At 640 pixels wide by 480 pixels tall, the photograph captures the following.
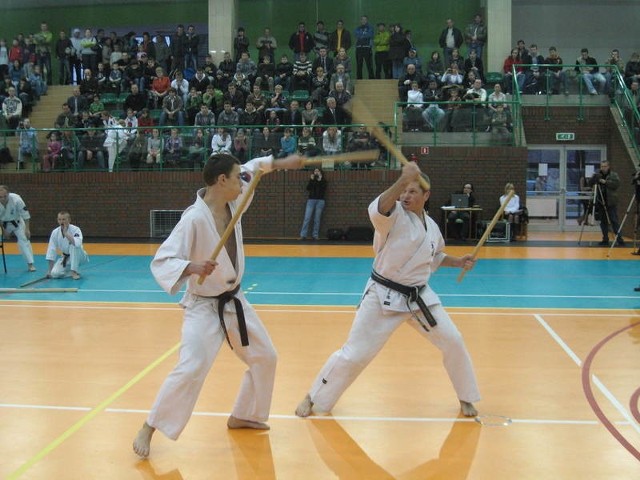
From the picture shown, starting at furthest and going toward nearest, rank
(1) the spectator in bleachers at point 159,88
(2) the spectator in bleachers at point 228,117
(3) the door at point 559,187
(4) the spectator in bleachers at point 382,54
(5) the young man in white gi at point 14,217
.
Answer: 1. (4) the spectator in bleachers at point 382,54
2. (1) the spectator in bleachers at point 159,88
3. (3) the door at point 559,187
4. (2) the spectator in bleachers at point 228,117
5. (5) the young man in white gi at point 14,217

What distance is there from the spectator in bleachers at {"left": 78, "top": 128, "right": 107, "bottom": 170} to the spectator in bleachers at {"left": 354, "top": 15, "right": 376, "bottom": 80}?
916 cm

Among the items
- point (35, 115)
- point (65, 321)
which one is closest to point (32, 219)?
point (35, 115)

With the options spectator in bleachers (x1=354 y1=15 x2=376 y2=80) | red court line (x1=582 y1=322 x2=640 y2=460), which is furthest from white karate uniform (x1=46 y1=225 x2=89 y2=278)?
spectator in bleachers (x1=354 y1=15 x2=376 y2=80)

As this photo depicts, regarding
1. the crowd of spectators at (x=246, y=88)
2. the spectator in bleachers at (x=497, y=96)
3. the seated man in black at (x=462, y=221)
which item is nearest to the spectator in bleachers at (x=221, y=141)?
the crowd of spectators at (x=246, y=88)

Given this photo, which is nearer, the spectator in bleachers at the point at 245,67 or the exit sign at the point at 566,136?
the exit sign at the point at 566,136

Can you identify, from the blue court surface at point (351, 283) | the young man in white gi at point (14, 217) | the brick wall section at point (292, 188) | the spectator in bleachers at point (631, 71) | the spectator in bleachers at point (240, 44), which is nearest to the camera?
the blue court surface at point (351, 283)

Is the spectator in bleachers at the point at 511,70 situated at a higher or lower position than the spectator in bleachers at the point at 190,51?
lower

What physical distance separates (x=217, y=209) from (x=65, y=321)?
549 centimetres

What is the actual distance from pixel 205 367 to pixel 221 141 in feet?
Answer: 52.8

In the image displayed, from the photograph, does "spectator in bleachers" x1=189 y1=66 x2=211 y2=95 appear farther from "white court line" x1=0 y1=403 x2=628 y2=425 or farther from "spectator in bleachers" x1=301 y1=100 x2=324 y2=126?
"white court line" x1=0 y1=403 x2=628 y2=425

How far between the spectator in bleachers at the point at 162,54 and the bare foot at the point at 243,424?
73.5 ft

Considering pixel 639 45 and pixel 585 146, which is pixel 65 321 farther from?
pixel 639 45

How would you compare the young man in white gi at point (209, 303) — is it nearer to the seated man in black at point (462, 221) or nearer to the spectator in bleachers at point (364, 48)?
the seated man in black at point (462, 221)

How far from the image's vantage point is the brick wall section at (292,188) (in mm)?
20906
